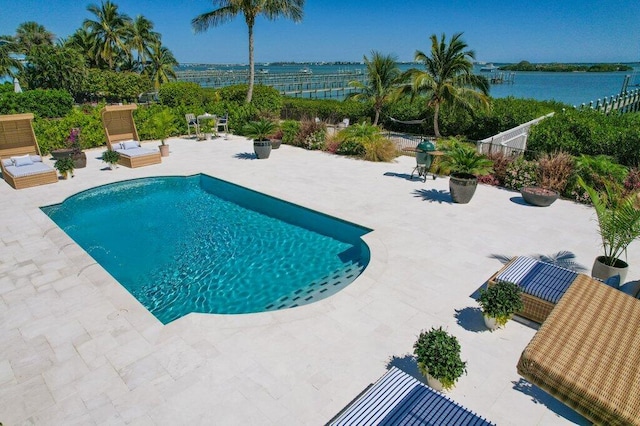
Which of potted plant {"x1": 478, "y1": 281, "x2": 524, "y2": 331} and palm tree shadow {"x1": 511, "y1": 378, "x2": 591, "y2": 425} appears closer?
palm tree shadow {"x1": 511, "y1": 378, "x2": 591, "y2": 425}

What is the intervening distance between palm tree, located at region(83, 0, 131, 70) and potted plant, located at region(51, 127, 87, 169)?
1311 inches

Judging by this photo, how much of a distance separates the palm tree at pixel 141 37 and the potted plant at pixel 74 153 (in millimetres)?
32630

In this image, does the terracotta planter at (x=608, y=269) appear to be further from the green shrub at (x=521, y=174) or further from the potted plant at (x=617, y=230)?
the green shrub at (x=521, y=174)

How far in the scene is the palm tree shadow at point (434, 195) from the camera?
10820 mm

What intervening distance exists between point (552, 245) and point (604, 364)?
5366mm

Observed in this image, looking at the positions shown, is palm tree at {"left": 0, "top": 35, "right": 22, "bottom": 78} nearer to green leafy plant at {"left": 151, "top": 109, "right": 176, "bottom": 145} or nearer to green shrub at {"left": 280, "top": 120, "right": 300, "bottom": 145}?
green leafy plant at {"left": 151, "top": 109, "right": 176, "bottom": 145}

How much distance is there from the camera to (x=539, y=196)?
10.1 m

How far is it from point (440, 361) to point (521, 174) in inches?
372

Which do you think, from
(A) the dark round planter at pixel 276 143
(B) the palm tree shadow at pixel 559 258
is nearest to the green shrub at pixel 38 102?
(A) the dark round planter at pixel 276 143

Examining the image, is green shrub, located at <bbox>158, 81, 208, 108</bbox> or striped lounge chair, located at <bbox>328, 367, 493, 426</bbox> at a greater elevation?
green shrub, located at <bbox>158, 81, 208, 108</bbox>

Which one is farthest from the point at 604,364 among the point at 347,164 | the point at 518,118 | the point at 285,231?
the point at 518,118

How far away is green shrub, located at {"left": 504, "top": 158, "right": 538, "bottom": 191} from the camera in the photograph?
11.4 m

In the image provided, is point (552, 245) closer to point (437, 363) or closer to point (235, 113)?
point (437, 363)

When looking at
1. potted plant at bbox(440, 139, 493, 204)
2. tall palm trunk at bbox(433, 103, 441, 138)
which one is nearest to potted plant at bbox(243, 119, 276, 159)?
potted plant at bbox(440, 139, 493, 204)
